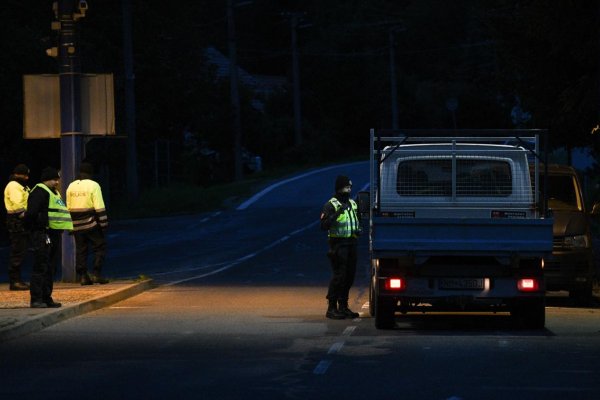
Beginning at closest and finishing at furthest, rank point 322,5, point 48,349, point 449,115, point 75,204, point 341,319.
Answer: point 48,349
point 341,319
point 75,204
point 449,115
point 322,5

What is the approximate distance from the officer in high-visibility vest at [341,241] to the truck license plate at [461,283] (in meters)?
2.13

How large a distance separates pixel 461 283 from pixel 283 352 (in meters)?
3.03

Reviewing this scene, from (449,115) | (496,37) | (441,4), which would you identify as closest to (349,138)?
(449,115)

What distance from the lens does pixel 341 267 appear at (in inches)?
785

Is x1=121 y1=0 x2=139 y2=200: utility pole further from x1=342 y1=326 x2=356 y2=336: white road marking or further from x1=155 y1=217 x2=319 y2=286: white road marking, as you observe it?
x1=342 y1=326 x2=356 y2=336: white road marking

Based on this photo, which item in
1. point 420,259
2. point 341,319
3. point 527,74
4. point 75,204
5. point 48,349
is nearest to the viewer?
point 48,349

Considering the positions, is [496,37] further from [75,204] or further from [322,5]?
[322,5]

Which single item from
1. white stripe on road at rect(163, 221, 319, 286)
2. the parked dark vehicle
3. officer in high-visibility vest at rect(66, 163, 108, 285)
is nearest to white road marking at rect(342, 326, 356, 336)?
the parked dark vehicle

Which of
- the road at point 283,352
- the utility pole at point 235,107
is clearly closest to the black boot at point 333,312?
the road at point 283,352

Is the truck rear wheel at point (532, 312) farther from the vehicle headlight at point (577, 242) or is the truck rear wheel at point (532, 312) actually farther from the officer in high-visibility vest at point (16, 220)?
the officer in high-visibility vest at point (16, 220)

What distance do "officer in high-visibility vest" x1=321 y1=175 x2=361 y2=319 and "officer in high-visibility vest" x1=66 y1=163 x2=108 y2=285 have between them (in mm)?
5867

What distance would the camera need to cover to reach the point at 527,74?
26875 mm

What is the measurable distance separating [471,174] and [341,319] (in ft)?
8.56

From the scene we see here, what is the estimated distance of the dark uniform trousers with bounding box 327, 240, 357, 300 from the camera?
19.9 m
